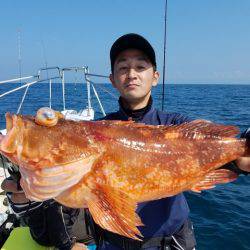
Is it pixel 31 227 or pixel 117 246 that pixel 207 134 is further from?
pixel 31 227

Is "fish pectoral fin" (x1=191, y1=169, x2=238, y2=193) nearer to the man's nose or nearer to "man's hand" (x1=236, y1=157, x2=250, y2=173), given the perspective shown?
"man's hand" (x1=236, y1=157, x2=250, y2=173)

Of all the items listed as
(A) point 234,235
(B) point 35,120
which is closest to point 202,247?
(A) point 234,235

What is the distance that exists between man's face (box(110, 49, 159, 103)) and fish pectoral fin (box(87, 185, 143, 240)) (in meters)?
1.25

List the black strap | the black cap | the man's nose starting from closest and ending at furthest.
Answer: the black strap
the man's nose
the black cap

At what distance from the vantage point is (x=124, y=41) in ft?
12.8

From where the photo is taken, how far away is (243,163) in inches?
135

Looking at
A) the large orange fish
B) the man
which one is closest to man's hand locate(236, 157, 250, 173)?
the large orange fish

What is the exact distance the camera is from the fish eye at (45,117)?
2896 millimetres

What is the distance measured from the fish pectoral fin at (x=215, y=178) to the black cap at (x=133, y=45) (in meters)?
1.42

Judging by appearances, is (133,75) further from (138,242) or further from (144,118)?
(138,242)

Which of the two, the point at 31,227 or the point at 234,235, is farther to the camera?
the point at 234,235

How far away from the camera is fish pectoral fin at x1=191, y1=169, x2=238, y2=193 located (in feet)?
11.3

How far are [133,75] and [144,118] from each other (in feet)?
1.66

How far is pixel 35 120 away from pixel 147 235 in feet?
5.49
